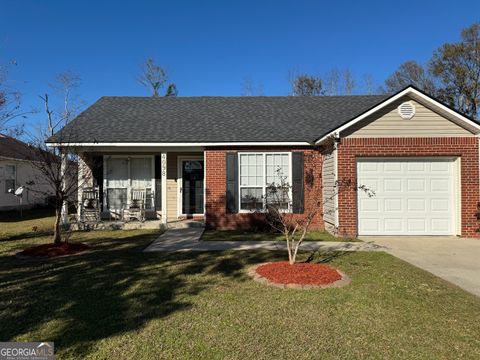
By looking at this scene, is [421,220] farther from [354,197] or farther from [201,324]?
[201,324]

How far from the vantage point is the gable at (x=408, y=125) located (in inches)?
413

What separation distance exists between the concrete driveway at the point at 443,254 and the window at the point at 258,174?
3.39 meters

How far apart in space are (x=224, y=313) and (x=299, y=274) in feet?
6.26

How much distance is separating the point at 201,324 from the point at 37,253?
5.37 metres

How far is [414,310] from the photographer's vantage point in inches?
189

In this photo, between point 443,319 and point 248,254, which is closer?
point 443,319

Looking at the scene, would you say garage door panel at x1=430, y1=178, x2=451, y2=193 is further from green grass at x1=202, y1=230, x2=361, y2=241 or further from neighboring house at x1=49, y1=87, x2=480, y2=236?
green grass at x1=202, y1=230, x2=361, y2=241

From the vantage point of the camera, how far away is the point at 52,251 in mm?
8000

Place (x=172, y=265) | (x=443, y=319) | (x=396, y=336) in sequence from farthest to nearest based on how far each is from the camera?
(x=172, y=265)
(x=443, y=319)
(x=396, y=336)

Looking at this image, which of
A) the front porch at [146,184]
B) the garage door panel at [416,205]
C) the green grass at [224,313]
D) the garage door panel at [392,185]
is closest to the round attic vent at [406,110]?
the garage door panel at [392,185]

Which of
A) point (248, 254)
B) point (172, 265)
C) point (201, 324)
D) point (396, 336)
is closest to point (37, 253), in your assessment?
point (172, 265)

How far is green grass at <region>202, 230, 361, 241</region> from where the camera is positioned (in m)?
10.2

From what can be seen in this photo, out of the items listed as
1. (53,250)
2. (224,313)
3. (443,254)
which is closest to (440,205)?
(443,254)

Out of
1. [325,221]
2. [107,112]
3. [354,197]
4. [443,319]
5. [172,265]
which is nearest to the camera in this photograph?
[443,319]
